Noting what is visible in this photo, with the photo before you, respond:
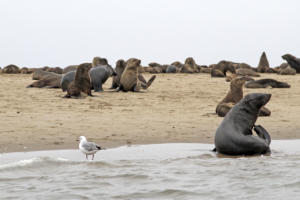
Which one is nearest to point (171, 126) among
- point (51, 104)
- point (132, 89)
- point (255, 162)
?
point (255, 162)

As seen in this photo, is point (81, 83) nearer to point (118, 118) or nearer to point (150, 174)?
point (118, 118)

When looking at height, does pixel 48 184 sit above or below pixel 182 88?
below

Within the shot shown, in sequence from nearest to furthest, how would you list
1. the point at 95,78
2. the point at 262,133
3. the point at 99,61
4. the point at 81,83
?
the point at 262,133, the point at 81,83, the point at 95,78, the point at 99,61

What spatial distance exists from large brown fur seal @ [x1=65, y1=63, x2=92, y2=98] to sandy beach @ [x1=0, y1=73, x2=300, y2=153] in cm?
33

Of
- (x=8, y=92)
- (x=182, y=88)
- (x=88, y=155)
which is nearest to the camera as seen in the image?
(x=88, y=155)

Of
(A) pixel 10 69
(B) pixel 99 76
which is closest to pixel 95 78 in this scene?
(B) pixel 99 76

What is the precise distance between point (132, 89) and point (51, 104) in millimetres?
4101

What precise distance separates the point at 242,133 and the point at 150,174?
5.24ft

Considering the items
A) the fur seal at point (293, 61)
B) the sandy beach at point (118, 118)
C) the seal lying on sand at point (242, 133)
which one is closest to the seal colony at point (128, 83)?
the seal lying on sand at point (242, 133)

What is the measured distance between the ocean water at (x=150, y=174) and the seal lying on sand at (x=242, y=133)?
0.14 m

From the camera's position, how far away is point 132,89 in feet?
54.1

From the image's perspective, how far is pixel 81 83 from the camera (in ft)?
49.4

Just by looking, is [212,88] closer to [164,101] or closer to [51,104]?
[164,101]

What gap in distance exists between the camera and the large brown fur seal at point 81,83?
563 inches
